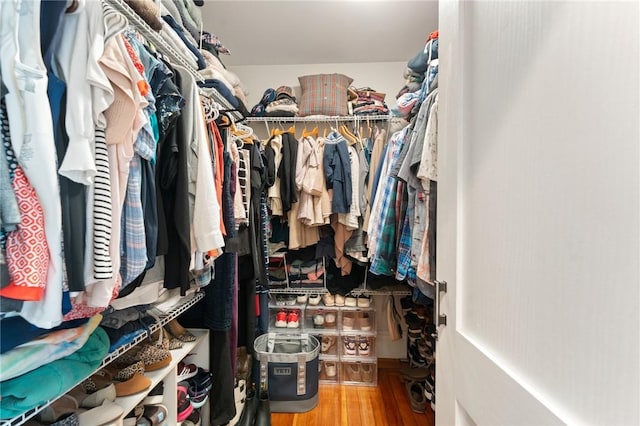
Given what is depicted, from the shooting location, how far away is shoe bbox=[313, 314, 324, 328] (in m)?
2.16

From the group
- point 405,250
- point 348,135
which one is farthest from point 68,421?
point 348,135

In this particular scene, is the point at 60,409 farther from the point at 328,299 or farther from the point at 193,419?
the point at 328,299

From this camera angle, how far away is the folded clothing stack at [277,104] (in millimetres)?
2197

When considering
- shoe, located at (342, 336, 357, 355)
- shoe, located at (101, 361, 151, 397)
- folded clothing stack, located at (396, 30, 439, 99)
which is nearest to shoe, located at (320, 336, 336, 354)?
shoe, located at (342, 336, 357, 355)

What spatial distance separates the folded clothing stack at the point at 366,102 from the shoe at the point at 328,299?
1.37 meters

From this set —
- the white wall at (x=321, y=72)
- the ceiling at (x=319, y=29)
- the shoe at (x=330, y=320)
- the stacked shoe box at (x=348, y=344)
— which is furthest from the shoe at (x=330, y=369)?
the ceiling at (x=319, y=29)

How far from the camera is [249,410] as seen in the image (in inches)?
64.5

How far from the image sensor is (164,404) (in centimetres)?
111

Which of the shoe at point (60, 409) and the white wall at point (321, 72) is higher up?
the white wall at point (321, 72)

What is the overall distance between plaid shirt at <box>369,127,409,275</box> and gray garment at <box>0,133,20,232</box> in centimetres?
123

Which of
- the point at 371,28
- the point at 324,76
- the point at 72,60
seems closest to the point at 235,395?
the point at 72,60

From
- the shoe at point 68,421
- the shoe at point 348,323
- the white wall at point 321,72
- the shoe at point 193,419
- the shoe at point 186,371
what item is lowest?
the shoe at point 193,419

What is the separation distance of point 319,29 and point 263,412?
2344 millimetres

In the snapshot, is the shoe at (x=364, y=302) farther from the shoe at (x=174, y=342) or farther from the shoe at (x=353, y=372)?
the shoe at (x=174, y=342)
